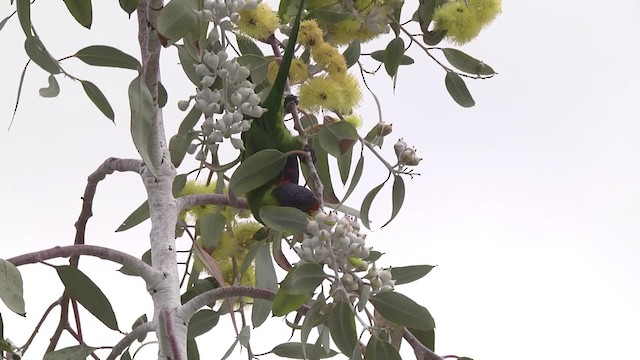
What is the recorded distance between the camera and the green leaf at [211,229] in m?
0.73

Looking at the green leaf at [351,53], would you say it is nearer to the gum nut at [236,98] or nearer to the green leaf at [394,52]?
the green leaf at [394,52]

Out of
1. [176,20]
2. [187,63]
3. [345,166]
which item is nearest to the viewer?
[176,20]

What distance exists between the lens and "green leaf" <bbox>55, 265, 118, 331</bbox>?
68 centimetres

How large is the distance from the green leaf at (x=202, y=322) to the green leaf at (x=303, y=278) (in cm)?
25

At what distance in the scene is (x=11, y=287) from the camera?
0.59 m

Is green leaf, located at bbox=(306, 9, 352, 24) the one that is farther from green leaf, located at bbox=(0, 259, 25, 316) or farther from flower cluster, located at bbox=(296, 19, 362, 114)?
green leaf, located at bbox=(0, 259, 25, 316)

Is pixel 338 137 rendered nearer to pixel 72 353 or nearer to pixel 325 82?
pixel 325 82

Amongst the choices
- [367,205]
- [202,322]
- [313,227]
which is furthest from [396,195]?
[202,322]

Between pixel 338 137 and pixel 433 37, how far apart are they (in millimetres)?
207

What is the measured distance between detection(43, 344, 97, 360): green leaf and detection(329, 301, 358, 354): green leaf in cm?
21

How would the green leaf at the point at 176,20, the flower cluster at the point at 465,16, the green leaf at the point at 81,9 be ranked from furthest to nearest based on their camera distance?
the flower cluster at the point at 465,16
the green leaf at the point at 81,9
the green leaf at the point at 176,20

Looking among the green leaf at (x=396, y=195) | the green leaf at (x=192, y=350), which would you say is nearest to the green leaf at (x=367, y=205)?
the green leaf at (x=396, y=195)

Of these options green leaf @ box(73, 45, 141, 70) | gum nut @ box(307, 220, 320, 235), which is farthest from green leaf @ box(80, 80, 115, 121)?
gum nut @ box(307, 220, 320, 235)

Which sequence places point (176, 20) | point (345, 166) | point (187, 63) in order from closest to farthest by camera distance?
point (176, 20)
point (187, 63)
point (345, 166)
